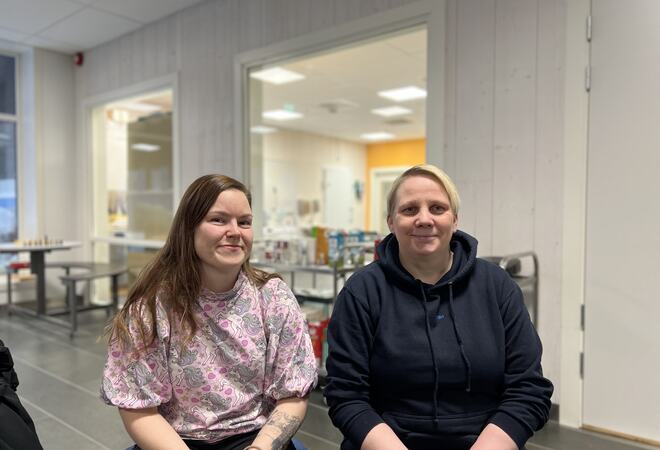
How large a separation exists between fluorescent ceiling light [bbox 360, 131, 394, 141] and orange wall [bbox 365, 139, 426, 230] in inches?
16.8

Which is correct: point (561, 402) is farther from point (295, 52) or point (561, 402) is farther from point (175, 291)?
point (295, 52)

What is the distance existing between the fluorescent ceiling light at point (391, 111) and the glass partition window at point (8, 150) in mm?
4459

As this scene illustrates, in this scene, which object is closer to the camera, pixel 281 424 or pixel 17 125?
pixel 281 424

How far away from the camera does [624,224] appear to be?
221cm

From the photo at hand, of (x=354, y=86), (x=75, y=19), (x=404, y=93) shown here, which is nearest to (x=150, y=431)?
(x=75, y=19)

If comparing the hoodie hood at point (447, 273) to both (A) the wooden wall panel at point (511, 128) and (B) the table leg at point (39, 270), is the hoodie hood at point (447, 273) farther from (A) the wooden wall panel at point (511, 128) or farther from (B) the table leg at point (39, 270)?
(B) the table leg at point (39, 270)

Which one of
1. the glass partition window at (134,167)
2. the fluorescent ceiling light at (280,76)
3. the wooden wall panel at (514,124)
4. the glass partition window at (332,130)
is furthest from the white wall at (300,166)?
the wooden wall panel at (514,124)

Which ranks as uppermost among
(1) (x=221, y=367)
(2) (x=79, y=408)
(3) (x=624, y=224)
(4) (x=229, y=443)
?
(3) (x=624, y=224)

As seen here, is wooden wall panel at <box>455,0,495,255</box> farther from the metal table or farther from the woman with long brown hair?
the metal table

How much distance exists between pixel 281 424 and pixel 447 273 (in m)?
0.56

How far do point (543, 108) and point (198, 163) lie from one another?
106 inches

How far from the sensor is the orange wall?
33.3 feet

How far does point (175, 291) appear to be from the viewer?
1.24 m

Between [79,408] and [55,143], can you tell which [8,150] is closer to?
[55,143]
